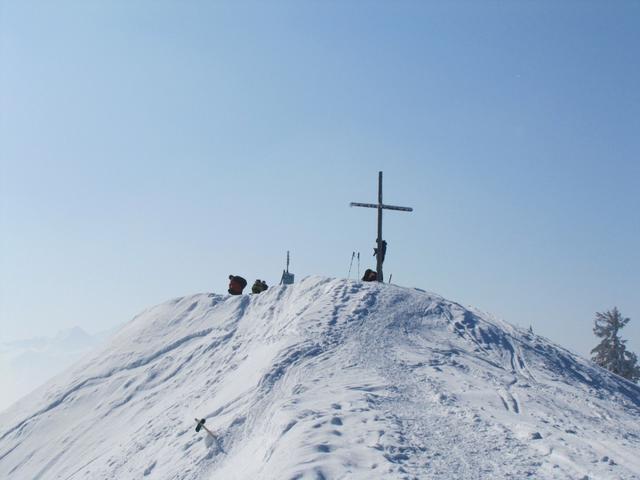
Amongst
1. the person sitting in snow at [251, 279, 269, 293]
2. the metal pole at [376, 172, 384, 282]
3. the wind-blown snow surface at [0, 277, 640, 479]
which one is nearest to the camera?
the wind-blown snow surface at [0, 277, 640, 479]

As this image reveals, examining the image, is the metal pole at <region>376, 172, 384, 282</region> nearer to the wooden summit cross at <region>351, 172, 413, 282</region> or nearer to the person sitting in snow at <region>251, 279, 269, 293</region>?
the wooden summit cross at <region>351, 172, 413, 282</region>

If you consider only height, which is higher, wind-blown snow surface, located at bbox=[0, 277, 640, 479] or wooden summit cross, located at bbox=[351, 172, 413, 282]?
wooden summit cross, located at bbox=[351, 172, 413, 282]

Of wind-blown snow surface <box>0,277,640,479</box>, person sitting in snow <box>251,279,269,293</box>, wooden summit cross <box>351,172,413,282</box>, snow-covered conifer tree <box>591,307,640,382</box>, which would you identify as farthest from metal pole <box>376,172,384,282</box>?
snow-covered conifer tree <box>591,307,640,382</box>

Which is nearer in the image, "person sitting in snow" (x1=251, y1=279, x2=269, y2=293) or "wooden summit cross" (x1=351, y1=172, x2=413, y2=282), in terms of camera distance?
"wooden summit cross" (x1=351, y1=172, x2=413, y2=282)

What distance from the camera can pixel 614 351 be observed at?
1236 inches

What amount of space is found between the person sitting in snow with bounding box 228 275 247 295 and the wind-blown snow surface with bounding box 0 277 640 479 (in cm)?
171

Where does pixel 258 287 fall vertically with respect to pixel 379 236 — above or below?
below

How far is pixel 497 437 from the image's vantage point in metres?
10.5

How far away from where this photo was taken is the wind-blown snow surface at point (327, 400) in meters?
9.84

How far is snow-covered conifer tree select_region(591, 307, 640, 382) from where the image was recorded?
1218 inches

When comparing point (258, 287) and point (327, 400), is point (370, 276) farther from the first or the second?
point (327, 400)

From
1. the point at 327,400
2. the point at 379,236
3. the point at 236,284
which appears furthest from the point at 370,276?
the point at 327,400

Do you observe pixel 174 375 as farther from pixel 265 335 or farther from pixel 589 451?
pixel 589 451

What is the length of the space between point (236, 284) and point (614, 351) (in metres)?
21.4
